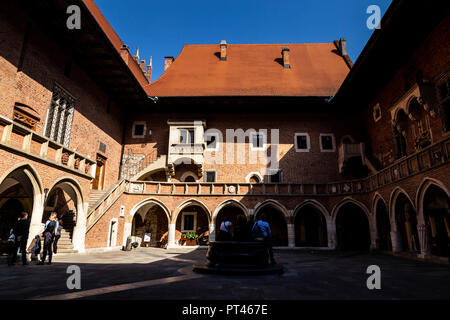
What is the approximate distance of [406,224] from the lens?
13.9 metres

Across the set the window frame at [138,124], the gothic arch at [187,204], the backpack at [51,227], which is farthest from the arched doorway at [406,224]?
the window frame at [138,124]

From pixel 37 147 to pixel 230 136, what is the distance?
13983 millimetres

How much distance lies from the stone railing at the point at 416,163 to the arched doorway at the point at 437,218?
1017 millimetres

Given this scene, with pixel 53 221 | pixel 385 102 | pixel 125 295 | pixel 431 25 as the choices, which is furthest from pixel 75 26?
pixel 385 102

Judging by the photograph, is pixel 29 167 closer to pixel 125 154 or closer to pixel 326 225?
pixel 125 154

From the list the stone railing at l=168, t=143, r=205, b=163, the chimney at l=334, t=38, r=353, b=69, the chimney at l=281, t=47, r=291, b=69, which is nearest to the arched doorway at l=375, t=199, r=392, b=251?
the stone railing at l=168, t=143, r=205, b=163

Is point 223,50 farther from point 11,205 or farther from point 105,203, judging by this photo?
point 11,205

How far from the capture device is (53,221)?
877 centimetres

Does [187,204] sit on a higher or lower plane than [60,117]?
lower

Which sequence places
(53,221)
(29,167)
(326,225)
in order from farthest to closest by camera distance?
(326,225) < (29,167) < (53,221)

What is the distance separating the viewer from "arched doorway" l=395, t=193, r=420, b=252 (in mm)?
13398

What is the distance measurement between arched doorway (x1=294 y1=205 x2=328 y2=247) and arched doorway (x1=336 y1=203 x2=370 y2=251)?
128 cm

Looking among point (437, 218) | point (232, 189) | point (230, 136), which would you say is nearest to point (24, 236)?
point (232, 189)

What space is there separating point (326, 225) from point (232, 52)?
1953cm
